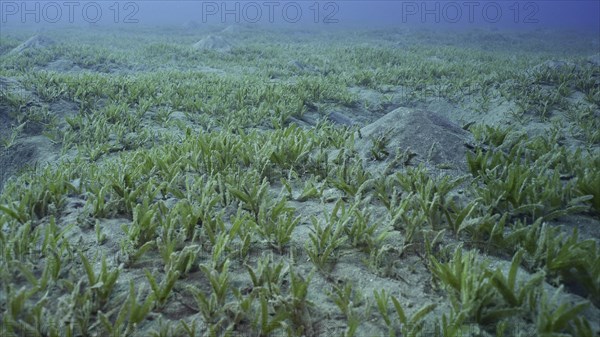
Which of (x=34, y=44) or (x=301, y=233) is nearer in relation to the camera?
(x=301, y=233)

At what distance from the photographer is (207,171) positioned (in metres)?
4.55

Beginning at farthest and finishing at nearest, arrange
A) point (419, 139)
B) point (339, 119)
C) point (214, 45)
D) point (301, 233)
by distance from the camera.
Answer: point (214, 45)
point (339, 119)
point (419, 139)
point (301, 233)

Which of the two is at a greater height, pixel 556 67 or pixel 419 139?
pixel 556 67

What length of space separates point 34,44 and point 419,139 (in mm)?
21157

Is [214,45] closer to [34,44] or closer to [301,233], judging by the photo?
[34,44]

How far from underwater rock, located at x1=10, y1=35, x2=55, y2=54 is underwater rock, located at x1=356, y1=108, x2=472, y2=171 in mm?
18382

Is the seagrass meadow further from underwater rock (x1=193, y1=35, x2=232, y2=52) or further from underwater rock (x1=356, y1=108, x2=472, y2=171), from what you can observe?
underwater rock (x1=193, y1=35, x2=232, y2=52)

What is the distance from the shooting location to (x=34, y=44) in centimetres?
1873

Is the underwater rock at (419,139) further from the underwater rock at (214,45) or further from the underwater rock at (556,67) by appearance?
the underwater rock at (214,45)

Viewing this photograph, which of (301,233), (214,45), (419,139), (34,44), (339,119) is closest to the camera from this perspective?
(301,233)

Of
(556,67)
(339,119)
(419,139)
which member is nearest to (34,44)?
(339,119)

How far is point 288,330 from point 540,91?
10.2m

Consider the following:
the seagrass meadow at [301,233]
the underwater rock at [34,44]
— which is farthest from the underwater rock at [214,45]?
the seagrass meadow at [301,233]

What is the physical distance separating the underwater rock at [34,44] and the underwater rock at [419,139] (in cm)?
1838
